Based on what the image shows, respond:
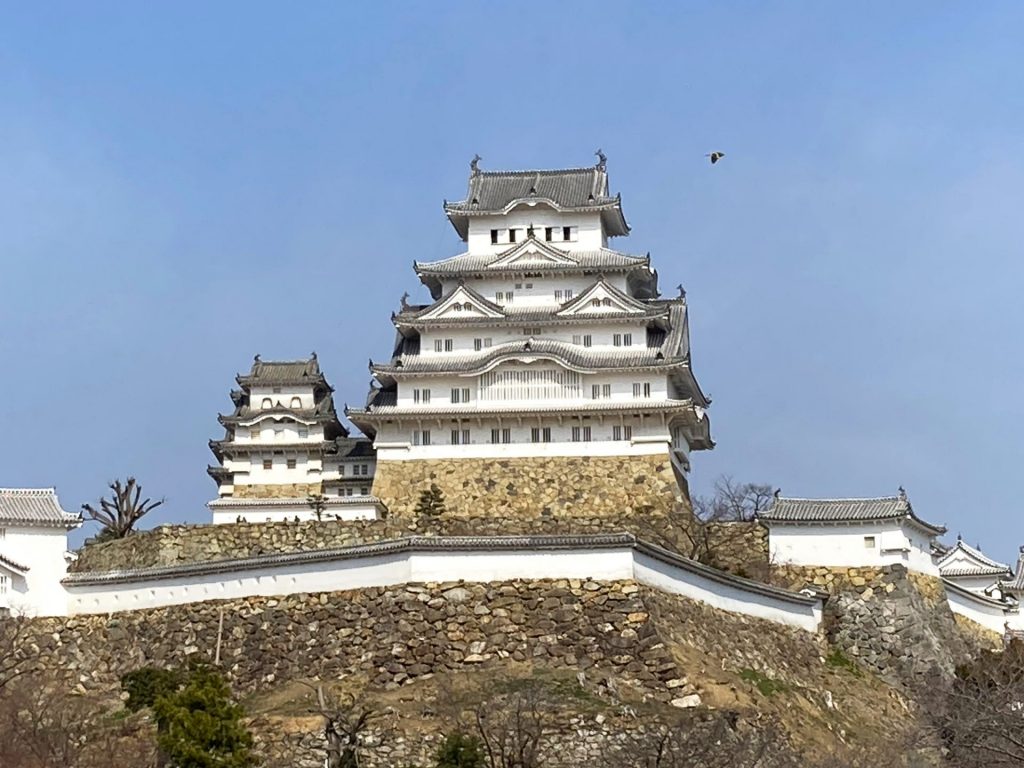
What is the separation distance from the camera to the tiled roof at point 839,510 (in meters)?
38.8

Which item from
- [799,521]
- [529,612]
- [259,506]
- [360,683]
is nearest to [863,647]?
[799,521]

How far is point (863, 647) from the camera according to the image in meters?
37.4

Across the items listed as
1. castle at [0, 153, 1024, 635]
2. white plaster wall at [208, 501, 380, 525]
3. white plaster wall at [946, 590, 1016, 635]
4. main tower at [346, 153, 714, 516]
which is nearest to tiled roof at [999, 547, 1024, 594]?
castle at [0, 153, 1024, 635]

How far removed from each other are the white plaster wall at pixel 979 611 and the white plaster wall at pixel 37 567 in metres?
19.6

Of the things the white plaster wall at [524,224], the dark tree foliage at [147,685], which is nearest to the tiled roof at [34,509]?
the dark tree foliage at [147,685]

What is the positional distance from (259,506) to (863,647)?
19605 mm

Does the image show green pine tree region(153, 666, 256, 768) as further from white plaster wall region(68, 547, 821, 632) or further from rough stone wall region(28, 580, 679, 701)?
white plaster wall region(68, 547, 821, 632)

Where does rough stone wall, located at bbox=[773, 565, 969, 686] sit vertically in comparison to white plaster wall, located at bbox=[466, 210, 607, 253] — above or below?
below

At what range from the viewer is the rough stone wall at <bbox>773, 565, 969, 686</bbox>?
37344 millimetres

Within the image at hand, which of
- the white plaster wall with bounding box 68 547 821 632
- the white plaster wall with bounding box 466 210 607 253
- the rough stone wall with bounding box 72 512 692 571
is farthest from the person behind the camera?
the white plaster wall with bounding box 466 210 607 253

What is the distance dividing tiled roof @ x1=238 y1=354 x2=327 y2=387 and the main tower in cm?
514

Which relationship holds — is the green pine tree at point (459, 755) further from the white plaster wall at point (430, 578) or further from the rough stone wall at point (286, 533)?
the rough stone wall at point (286, 533)

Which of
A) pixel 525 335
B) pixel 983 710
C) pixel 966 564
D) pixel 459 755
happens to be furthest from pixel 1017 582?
pixel 459 755

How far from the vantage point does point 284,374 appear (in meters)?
54.9
